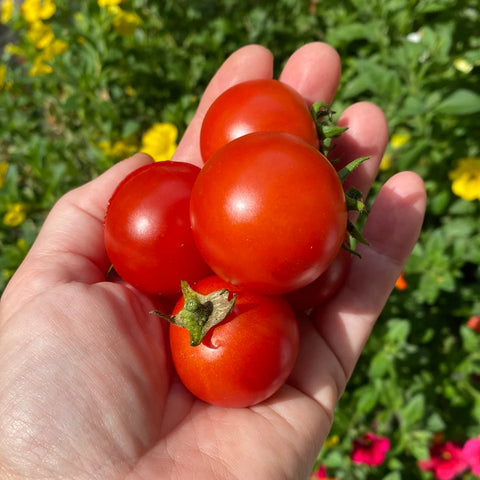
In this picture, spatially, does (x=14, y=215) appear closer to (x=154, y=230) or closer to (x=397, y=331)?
(x=154, y=230)

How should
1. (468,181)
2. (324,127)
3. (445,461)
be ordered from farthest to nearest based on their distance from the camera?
1. (468,181)
2. (445,461)
3. (324,127)

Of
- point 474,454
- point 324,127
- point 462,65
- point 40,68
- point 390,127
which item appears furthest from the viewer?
point 40,68

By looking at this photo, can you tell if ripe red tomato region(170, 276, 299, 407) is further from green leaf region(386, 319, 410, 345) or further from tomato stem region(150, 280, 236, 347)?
green leaf region(386, 319, 410, 345)

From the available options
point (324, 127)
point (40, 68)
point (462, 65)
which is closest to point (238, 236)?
point (324, 127)

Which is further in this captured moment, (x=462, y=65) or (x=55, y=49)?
(x=55, y=49)

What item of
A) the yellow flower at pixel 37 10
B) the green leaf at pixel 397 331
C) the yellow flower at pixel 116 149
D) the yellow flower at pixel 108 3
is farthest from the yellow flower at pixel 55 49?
the green leaf at pixel 397 331

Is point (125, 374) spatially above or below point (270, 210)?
below

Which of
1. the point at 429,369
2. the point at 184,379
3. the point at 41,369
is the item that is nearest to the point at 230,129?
the point at 184,379
